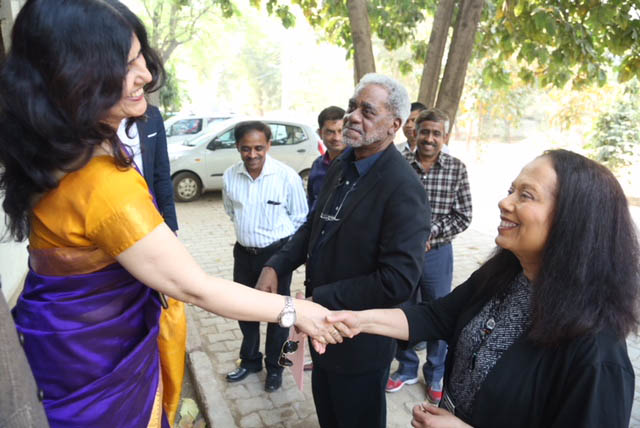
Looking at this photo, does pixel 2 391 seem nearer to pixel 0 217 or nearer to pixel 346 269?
pixel 346 269

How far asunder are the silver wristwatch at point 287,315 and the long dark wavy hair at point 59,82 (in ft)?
2.87

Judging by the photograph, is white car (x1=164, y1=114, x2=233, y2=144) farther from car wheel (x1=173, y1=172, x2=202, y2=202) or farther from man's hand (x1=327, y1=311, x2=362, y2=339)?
man's hand (x1=327, y1=311, x2=362, y2=339)

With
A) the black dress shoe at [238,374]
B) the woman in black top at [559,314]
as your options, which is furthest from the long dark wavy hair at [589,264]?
the black dress shoe at [238,374]

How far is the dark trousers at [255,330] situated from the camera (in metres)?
3.74

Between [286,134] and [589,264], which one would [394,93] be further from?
[286,134]

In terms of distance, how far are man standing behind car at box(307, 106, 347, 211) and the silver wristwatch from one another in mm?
2548

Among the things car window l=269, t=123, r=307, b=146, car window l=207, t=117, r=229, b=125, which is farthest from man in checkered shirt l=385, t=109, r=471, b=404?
car window l=207, t=117, r=229, b=125

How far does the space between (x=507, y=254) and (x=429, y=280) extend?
6.39 ft

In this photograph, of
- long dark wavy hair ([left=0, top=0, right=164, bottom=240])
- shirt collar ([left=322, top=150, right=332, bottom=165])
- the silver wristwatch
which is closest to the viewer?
long dark wavy hair ([left=0, top=0, right=164, bottom=240])

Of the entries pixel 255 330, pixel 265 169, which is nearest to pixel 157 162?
pixel 265 169

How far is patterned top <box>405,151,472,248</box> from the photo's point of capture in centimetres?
366

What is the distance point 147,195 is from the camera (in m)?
1.38

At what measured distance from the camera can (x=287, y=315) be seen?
1786 millimetres

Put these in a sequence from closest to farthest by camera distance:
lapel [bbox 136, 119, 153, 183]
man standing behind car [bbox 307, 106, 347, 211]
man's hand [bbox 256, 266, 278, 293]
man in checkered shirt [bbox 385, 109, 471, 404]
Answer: man's hand [bbox 256, 266, 278, 293] < lapel [bbox 136, 119, 153, 183] < man in checkered shirt [bbox 385, 109, 471, 404] < man standing behind car [bbox 307, 106, 347, 211]
